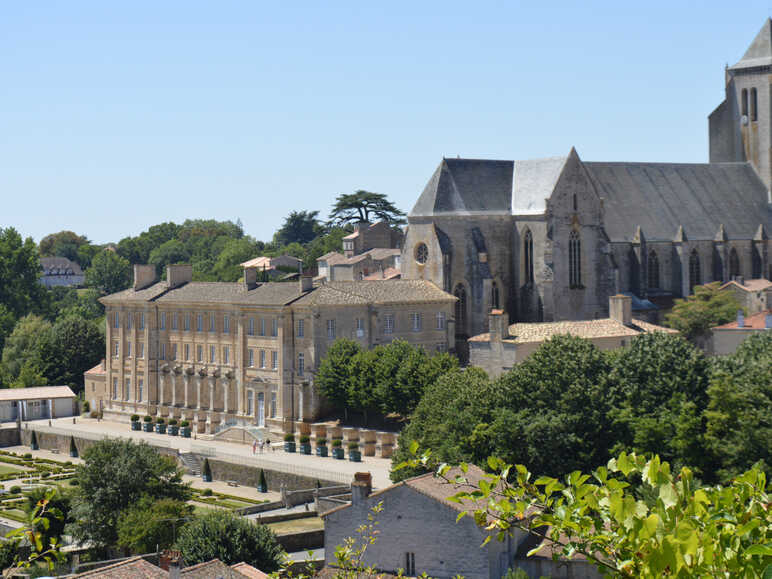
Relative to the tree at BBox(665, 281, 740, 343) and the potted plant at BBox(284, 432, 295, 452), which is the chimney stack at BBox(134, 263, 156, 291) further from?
the tree at BBox(665, 281, 740, 343)

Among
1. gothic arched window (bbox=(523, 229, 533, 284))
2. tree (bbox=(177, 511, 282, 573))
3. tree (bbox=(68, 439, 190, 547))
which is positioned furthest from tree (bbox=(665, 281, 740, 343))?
tree (bbox=(177, 511, 282, 573))

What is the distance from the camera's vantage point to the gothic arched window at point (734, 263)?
91.4 m

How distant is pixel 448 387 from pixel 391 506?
1905 cm

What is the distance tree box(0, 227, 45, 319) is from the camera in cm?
12875

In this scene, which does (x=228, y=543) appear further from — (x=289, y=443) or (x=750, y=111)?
(x=750, y=111)

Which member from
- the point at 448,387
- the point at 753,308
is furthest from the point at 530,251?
the point at 448,387

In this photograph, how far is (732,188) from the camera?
307 feet

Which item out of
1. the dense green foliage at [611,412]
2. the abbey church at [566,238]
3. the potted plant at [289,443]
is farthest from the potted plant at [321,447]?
the abbey church at [566,238]

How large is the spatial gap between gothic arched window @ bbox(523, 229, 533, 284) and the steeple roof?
88.8ft

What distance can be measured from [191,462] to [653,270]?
1543 inches

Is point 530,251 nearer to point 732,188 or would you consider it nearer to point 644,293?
point 644,293

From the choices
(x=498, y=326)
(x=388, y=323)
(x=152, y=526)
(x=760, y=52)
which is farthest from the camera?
(x=760, y=52)

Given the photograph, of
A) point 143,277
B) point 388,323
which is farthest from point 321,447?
point 143,277

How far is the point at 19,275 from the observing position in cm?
13075
